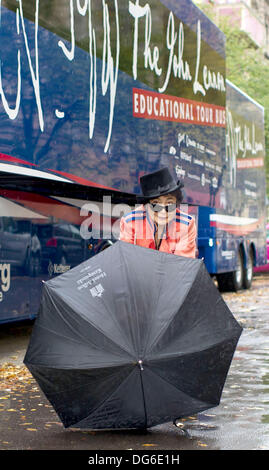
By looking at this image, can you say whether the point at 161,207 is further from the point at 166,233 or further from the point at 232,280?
the point at 232,280

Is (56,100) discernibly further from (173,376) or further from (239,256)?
(239,256)

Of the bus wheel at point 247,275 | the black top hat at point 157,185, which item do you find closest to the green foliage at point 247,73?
the bus wheel at point 247,275

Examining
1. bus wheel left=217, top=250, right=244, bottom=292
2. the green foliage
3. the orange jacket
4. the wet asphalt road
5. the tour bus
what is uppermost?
the green foliage

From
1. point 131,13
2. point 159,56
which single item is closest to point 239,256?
point 159,56

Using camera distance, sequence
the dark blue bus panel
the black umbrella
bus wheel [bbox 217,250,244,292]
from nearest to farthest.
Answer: the black umbrella, the dark blue bus panel, bus wheel [bbox 217,250,244,292]

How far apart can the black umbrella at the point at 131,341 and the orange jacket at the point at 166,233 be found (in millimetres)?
669

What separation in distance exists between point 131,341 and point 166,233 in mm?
1387

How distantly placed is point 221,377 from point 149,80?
24.7ft

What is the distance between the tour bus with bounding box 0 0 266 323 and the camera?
9.12 m

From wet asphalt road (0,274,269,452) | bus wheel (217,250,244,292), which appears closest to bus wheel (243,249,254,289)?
bus wheel (217,250,244,292)

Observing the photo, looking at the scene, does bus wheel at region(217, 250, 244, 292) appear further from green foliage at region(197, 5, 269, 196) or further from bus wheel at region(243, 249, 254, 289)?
green foliage at region(197, 5, 269, 196)

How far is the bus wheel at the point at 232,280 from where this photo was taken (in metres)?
20.5

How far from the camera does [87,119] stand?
10.6 metres

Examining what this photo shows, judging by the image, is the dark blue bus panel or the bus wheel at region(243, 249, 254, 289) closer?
the dark blue bus panel
